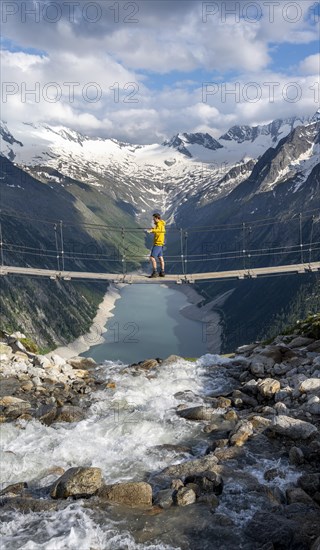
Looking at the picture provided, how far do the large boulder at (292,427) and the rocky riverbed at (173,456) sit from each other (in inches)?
1.2

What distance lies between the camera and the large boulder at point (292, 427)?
14180 mm

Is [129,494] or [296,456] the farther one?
[296,456]

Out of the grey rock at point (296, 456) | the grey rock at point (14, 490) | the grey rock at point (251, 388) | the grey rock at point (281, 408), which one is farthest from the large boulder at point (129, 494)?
the grey rock at point (251, 388)

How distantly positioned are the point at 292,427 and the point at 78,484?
6.70m

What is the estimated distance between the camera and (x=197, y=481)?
39.9 feet

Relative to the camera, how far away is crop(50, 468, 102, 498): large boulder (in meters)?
11.8

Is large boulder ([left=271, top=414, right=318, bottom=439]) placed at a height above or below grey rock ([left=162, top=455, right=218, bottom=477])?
above

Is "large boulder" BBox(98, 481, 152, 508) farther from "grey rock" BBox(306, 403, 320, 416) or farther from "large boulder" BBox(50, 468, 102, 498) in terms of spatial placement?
"grey rock" BBox(306, 403, 320, 416)

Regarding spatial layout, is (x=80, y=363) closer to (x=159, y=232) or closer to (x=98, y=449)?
(x=159, y=232)

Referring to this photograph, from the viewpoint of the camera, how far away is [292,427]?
1457cm

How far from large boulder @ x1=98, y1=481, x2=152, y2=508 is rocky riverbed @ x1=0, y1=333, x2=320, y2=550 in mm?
26

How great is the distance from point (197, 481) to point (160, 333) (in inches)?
5070

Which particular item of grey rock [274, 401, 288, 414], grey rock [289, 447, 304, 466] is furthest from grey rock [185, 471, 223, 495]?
grey rock [274, 401, 288, 414]

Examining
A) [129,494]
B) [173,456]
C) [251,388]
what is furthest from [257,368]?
[129,494]
